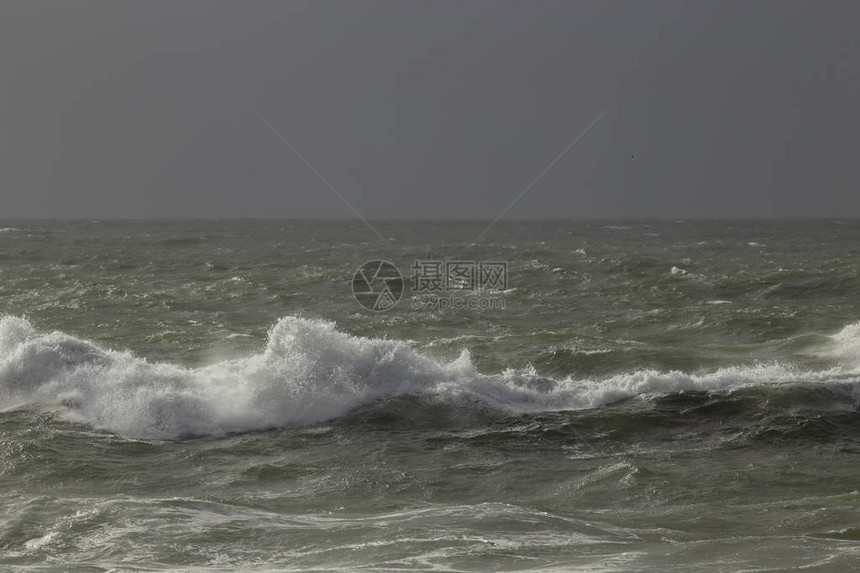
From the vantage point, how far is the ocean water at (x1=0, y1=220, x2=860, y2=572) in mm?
8562

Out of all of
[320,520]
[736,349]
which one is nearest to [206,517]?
[320,520]

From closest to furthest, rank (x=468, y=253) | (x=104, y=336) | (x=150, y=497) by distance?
(x=150, y=497) → (x=104, y=336) → (x=468, y=253)

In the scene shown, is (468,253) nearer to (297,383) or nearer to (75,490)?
(297,383)

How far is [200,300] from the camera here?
2691 centimetres

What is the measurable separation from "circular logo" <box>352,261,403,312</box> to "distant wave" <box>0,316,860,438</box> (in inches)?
372

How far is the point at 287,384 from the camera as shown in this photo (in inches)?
571

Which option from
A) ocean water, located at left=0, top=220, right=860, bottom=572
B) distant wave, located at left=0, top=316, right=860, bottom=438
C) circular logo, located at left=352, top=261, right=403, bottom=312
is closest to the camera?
ocean water, located at left=0, top=220, right=860, bottom=572

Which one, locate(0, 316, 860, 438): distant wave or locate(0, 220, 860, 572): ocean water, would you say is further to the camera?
locate(0, 316, 860, 438): distant wave

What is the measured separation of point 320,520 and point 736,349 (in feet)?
35.7

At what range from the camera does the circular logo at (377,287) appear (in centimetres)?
2664

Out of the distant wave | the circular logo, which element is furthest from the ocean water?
the circular logo

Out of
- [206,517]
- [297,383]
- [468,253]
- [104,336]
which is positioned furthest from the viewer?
[468,253]

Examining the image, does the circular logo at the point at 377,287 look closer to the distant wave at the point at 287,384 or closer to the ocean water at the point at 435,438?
the ocean water at the point at 435,438

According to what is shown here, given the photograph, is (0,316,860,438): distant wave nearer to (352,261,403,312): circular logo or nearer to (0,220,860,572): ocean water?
(0,220,860,572): ocean water
